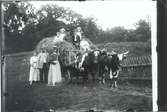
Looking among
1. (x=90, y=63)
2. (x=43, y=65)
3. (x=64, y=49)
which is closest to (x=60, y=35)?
(x=64, y=49)

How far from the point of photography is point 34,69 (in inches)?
200

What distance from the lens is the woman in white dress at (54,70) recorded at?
16.7 feet

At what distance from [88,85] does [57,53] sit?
2.35 feet

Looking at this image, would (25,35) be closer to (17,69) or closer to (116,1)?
(17,69)

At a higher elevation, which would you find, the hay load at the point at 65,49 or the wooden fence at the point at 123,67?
the hay load at the point at 65,49

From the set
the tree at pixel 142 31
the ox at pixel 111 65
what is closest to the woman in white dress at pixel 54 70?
the ox at pixel 111 65

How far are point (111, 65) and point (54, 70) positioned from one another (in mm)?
919

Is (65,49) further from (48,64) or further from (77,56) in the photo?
(48,64)

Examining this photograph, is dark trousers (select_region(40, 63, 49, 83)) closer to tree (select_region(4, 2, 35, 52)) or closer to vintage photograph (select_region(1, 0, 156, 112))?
vintage photograph (select_region(1, 0, 156, 112))

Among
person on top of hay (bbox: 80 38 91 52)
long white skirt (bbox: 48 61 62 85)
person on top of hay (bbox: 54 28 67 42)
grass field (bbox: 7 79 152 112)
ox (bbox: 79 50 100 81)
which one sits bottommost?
grass field (bbox: 7 79 152 112)

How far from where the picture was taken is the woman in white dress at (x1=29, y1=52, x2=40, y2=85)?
506 cm

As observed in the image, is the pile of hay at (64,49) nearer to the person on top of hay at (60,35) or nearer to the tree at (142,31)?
the person on top of hay at (60,35)

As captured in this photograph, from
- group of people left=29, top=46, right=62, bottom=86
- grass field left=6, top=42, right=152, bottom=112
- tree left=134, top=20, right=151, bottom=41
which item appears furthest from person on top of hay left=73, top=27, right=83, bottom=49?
tree left=134, top=20, right=151, bottom=41

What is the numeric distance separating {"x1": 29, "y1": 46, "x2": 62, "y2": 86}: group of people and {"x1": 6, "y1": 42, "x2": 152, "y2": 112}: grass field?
0.28 feet
